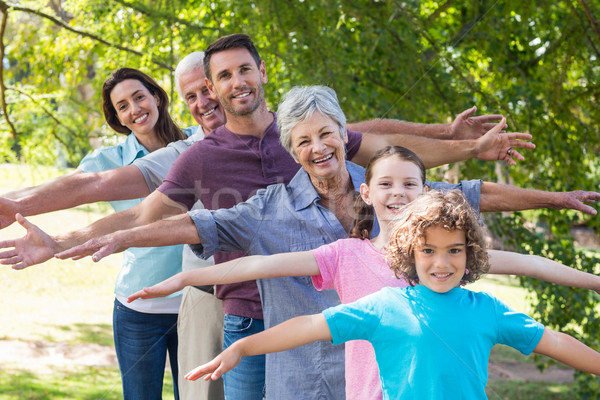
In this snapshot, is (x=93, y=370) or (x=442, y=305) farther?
(x=93, y=370)

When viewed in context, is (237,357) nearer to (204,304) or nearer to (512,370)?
(204,304)

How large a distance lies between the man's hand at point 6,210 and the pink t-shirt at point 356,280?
102 cm

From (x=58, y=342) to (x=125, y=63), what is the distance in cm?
314

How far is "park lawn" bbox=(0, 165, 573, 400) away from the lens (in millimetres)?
4898

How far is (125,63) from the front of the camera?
Result: 13.6 feet

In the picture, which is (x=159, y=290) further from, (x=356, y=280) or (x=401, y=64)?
(x=401, y=64)

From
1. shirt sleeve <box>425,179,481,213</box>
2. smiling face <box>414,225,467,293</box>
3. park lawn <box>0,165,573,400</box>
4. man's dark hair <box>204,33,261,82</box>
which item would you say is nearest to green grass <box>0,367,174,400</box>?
park lawn <box>0,165,573,400</box>

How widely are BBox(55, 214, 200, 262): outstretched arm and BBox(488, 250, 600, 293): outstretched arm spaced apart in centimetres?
79

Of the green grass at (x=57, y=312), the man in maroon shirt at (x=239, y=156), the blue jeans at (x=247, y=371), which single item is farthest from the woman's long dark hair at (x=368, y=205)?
the green grass at (x=57, y=312)

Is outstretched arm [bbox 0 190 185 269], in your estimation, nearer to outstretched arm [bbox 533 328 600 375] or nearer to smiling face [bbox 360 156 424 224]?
smiling face [bbox 360 156 424 224]

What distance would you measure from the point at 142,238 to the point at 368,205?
614 millimetres

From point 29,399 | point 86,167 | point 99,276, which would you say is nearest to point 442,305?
point 86,167

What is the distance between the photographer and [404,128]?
2.52 metres

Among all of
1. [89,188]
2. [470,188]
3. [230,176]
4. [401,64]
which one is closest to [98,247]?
[230,176]
